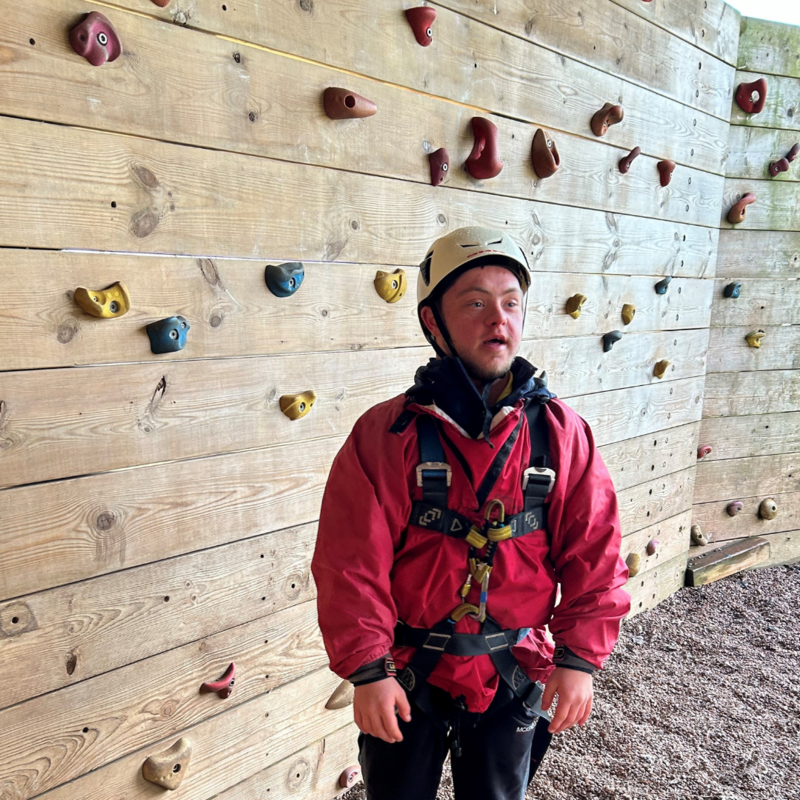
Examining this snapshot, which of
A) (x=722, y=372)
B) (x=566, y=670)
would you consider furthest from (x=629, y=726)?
(x=722, y=372)

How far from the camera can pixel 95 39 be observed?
1.45 metres

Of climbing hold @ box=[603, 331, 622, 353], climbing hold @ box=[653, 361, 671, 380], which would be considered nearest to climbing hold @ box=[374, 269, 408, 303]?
climbing hold @ box=[603, 331, 622, 353]

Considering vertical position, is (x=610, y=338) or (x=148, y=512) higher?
(x=610, y=338)

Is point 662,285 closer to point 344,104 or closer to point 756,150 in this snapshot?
point 756,150

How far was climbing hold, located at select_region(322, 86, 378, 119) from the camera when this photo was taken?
1.88 meters

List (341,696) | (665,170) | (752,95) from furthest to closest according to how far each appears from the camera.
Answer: (752,95)
(665,170)
(341,696)

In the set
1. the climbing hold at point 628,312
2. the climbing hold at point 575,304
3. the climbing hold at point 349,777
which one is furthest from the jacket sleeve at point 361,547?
the climbing hold at point 628,312

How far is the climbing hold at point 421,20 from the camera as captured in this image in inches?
81.8

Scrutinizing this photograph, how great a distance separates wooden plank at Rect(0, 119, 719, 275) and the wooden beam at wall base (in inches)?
96.8

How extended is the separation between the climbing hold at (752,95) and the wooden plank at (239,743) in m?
3.57

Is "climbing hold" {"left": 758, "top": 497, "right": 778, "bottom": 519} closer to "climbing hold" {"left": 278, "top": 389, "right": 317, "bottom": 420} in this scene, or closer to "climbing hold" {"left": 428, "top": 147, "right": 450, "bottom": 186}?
"climbing hold" {"left": 428, "top": 147, "right": 450, "bottom": 186}

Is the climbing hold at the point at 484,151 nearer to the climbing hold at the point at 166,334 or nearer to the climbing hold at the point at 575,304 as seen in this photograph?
the climbing hold at the point at 575,304

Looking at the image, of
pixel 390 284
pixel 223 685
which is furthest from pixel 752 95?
pixel 223 685

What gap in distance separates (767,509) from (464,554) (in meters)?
3.71
